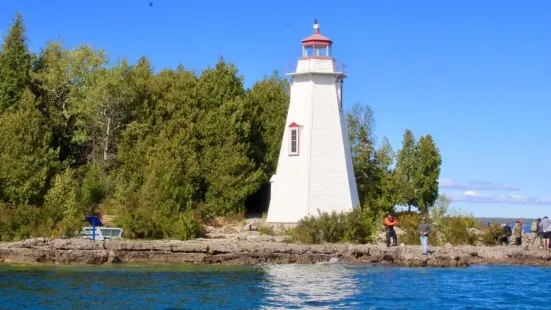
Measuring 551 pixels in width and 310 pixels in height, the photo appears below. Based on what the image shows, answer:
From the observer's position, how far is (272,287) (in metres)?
25.9

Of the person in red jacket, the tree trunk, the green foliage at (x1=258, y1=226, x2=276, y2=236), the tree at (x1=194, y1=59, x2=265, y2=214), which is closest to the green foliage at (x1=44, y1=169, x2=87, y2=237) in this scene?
the tree trunk

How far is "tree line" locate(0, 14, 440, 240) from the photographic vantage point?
42.2 m

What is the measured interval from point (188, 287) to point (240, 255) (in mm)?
7351

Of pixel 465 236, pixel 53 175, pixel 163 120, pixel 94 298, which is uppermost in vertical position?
pixel 163 120

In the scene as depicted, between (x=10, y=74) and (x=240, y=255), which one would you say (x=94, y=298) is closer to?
(x=240, y=255)

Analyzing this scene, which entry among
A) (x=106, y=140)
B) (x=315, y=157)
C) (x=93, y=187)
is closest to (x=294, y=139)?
(x=315, y=157)

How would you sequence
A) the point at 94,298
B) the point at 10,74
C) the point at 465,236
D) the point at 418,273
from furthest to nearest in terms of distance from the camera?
the point at 10,74 → the point at 465,236 → the point at 418,273 → the point at 94,298

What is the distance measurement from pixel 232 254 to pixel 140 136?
16.2 m

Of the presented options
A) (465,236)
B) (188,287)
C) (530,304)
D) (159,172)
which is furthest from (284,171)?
(530,304)

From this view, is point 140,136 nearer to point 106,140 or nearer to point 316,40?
point 106,140

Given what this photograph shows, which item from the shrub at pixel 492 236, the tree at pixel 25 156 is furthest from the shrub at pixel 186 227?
the shrub at pixel 492 236

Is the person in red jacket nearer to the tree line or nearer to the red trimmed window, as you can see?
the red trimmed window

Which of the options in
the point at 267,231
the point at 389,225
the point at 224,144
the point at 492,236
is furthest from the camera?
the point at 224,144

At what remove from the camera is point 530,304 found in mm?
24203
